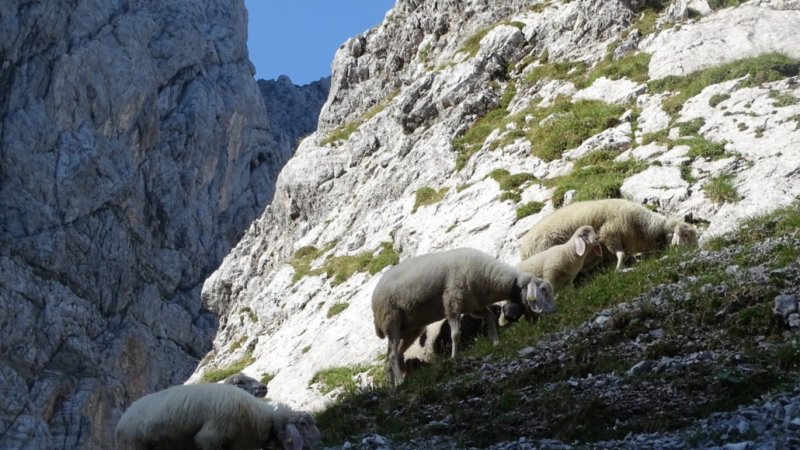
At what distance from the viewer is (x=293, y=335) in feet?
111

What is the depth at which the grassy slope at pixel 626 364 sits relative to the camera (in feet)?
38.2

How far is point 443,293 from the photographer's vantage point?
18.6 metres

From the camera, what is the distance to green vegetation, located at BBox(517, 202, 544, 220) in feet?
86.8

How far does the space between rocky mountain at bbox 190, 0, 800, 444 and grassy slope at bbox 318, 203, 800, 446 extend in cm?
389

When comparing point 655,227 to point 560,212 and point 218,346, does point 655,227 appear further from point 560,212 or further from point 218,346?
point 218,346

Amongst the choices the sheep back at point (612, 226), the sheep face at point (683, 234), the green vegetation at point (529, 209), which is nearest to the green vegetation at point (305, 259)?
the green vegetation at point (529, 209)

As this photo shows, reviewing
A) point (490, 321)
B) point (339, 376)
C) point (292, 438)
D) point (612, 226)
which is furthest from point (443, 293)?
point (339, 376)

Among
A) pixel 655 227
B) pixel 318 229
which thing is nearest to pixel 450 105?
pixel 318 229

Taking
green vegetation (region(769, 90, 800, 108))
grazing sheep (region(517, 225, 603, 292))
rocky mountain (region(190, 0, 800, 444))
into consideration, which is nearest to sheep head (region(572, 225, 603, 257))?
grazing sheep (region(517, 225, 603, 292))

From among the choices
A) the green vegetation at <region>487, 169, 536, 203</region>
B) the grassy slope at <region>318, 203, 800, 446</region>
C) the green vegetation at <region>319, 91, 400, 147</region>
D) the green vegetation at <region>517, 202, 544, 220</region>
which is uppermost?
the green vegetation at <region>319, 91, 400, 147</region>

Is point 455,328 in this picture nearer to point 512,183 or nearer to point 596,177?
point 596,177

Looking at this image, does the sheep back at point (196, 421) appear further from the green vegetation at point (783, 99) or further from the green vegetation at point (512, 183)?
the green vegetation at point (783, 99)

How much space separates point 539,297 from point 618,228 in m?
4.81

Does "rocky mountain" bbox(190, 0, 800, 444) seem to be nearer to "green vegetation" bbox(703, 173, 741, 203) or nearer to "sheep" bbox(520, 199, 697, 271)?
"green vegetation" bbox(703, 173, 741, 203)
